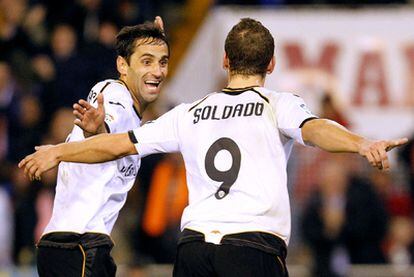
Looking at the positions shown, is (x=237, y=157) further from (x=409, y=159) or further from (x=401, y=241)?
(x=409, y=159)

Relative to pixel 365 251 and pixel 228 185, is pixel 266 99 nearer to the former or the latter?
pixel 228 185

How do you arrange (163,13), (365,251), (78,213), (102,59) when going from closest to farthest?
1. (78,213)
2. (365,251)
3. (102,59)
4. (163,13)

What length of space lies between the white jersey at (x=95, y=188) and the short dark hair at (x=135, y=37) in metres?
0.36

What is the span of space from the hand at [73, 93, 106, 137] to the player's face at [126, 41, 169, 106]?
617mm

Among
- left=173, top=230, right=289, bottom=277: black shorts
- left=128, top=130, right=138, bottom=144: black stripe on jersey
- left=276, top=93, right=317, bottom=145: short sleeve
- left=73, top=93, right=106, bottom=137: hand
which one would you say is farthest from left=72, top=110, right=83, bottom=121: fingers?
left=276, top=93, right=317, bottom=145: short sleeve

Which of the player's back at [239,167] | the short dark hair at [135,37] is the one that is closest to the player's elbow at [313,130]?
the player's back at [239,167]

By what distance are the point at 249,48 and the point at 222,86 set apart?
268 inches

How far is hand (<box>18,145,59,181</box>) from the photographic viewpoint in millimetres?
6965

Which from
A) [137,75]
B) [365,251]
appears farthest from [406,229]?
[137,75]

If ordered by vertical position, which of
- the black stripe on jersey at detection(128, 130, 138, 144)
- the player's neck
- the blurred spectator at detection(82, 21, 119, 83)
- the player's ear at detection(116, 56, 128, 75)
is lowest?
the black stripe on jersey at detection(128, 130, 138, 144)

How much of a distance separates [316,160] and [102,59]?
2.46 metres

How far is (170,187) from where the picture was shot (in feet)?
42.1

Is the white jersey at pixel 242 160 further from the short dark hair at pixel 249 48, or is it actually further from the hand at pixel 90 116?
the hand at pixel 90 116

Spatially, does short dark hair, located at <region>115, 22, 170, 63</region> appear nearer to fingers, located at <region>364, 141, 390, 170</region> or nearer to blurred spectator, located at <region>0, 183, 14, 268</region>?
fingers, located at <region>364, 141, 390, 170</region>
